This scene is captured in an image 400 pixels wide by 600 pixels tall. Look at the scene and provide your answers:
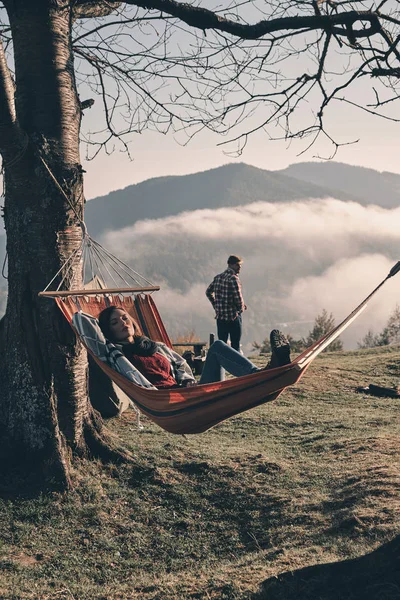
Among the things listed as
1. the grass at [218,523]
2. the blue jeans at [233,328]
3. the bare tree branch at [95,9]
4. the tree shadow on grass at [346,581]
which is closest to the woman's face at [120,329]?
the grass at [218,523]

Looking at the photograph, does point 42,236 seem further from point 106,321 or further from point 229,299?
point 229,299

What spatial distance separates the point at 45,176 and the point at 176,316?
158 meters

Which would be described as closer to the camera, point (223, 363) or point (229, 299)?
point (223, 363)

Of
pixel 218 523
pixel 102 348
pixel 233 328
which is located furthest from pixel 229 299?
pixel 218 523

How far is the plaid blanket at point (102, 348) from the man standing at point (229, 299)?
3.26m

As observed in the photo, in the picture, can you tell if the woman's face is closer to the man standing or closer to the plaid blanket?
the plaid blanket

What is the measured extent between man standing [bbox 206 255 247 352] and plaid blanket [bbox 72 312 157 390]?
3262mm

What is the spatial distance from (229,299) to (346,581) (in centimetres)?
476

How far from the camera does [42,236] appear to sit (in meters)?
4.40

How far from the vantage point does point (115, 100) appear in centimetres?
580

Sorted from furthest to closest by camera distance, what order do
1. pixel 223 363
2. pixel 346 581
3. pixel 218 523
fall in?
pixel 223 363, pixel 218 523, pixel 346 581

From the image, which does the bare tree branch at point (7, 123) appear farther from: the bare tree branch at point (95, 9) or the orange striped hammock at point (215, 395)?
the orange striped hammock at point (215, 395)

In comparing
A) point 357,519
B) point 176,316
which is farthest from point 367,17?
point 176,316

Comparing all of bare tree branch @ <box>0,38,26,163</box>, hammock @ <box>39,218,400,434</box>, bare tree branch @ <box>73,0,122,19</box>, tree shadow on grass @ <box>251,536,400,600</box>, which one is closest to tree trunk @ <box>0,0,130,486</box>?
bare tree branch @ <box>0,38,26,163</box>
